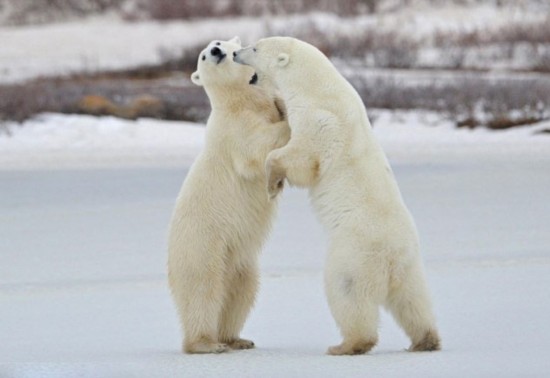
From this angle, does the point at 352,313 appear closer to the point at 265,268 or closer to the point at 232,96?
the point at 232,96

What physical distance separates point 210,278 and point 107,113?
1084cm

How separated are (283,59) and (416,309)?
1050 mm

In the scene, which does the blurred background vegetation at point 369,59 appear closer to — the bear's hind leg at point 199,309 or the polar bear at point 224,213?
the polar bear at point 224,213

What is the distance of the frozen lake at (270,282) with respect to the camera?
4102 mm

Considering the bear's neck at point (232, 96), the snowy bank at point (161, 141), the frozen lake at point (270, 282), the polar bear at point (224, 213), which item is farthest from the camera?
the snowy bank at point (161, 141)

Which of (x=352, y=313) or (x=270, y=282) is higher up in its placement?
(x=352, y=313)

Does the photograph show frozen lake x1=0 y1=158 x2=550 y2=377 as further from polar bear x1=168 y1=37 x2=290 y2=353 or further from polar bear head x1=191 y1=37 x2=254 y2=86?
polar bear head x1=191 y1=37 x2=254 y2=86

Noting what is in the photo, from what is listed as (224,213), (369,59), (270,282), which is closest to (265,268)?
(270,282)

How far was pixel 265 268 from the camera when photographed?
22.6 ft

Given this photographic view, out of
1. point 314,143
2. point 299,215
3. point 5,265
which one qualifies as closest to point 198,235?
point 314,143

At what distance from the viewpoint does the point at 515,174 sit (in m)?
10.4

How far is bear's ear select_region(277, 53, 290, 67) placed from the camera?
454 cm

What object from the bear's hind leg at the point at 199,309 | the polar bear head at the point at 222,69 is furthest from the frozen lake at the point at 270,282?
the polar bear head at the point at 222,69

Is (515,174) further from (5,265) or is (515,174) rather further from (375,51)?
(375,51)
